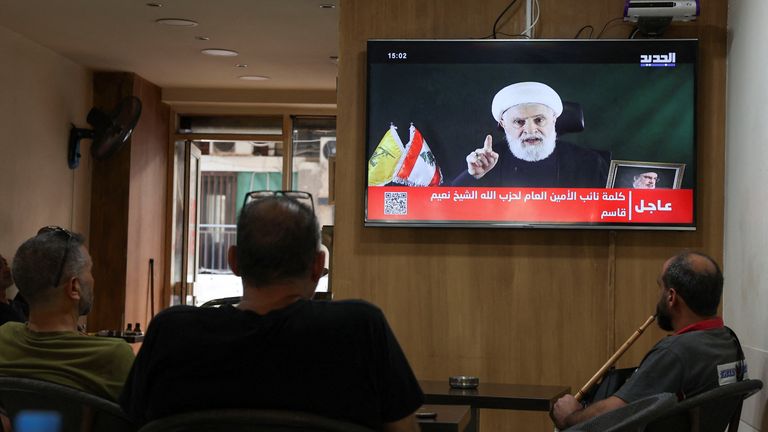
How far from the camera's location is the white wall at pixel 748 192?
3602 mm

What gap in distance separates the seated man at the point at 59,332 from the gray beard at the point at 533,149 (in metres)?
2.20

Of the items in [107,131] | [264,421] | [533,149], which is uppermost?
[107,131]

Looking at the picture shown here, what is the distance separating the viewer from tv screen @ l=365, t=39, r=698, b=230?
4262 millimetres

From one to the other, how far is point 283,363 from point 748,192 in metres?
2.72

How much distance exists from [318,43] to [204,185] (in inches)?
199

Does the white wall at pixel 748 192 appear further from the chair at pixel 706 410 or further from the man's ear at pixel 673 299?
the chair at pixel 706 410

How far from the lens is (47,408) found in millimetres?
2070

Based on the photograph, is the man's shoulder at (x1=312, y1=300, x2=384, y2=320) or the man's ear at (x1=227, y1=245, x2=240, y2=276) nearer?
the man's shoulder at (x1=312, y1=300, x2=384, y2=320)

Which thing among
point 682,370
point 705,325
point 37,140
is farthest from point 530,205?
point 37,140

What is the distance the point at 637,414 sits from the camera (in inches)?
86.3

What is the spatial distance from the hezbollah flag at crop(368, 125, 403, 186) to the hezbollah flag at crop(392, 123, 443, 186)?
36mm

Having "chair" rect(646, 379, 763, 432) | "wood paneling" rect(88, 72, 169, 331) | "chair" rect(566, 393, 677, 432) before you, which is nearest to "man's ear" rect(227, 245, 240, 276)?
"chair" rect(566, 393, 677, 432)

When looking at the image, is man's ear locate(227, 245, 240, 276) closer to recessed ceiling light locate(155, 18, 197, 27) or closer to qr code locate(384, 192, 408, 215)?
qr code locate(384, 192, 408, 215)

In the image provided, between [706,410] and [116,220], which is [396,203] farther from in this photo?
[116,220]
